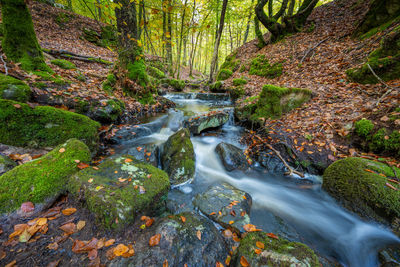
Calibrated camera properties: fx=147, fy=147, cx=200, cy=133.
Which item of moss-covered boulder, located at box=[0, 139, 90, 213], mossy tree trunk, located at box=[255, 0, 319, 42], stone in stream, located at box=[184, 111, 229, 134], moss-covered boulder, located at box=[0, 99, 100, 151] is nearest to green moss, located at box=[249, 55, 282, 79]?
mossy tree trunk, located at box=[255, 0, 319, 42]

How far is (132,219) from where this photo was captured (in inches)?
74.5

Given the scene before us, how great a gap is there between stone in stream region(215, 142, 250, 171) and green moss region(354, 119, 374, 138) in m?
2.68

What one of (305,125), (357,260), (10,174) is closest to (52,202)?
(10,174)

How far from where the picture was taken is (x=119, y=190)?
6.75ft

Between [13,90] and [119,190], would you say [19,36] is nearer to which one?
[13,90]

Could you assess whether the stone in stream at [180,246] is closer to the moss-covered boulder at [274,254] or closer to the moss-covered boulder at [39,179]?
the moss-covered boulder at [274,254]

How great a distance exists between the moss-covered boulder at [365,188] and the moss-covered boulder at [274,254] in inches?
75.8

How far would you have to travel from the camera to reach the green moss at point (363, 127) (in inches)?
133

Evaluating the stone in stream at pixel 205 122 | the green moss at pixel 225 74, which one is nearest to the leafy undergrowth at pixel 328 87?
the stone in stream at pixel 205 122

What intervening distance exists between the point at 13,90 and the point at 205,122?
4.97 metres

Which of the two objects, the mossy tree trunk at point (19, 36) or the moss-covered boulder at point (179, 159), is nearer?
the moss-covered boulder at point (179, 159)

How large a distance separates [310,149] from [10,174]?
560 centimetres

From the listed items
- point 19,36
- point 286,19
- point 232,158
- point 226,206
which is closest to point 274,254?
point 226,206

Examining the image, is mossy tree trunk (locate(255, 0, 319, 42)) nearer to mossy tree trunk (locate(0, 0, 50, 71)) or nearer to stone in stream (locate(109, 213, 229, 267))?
mossy tree trunk (locate(0, 0, 50, 71))
